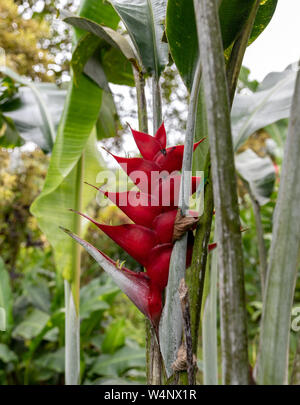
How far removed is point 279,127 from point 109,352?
4.20 feet

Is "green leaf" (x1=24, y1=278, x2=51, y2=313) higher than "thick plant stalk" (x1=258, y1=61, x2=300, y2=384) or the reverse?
the reverse

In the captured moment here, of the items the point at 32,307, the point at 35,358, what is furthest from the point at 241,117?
the point at 32,307

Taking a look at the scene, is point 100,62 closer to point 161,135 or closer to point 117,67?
point 117,67

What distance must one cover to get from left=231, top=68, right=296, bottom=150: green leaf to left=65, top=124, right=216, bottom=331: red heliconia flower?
43cm

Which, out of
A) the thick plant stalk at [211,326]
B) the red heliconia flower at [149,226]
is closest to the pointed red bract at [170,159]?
the red heliconia flower at [149,226]

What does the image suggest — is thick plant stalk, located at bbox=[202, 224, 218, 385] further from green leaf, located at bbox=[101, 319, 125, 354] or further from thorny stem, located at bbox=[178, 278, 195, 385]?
green leaf, located at bbox=[101, 319, 125, 354]

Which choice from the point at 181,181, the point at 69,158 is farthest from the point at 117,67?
the point at 181,181

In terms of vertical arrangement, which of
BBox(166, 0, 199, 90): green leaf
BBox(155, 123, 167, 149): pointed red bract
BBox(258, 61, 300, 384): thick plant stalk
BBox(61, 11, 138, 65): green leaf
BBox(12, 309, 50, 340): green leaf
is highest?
BBox(61, 11, 138, 65): green leaf

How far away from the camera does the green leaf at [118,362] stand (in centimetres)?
166

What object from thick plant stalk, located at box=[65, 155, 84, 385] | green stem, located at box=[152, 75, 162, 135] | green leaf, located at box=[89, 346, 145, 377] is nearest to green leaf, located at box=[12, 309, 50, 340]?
green leaf, located at box=[89, 346, 145, 377]

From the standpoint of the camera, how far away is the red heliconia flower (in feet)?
1.32

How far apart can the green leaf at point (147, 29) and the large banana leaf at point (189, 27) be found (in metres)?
0.10
